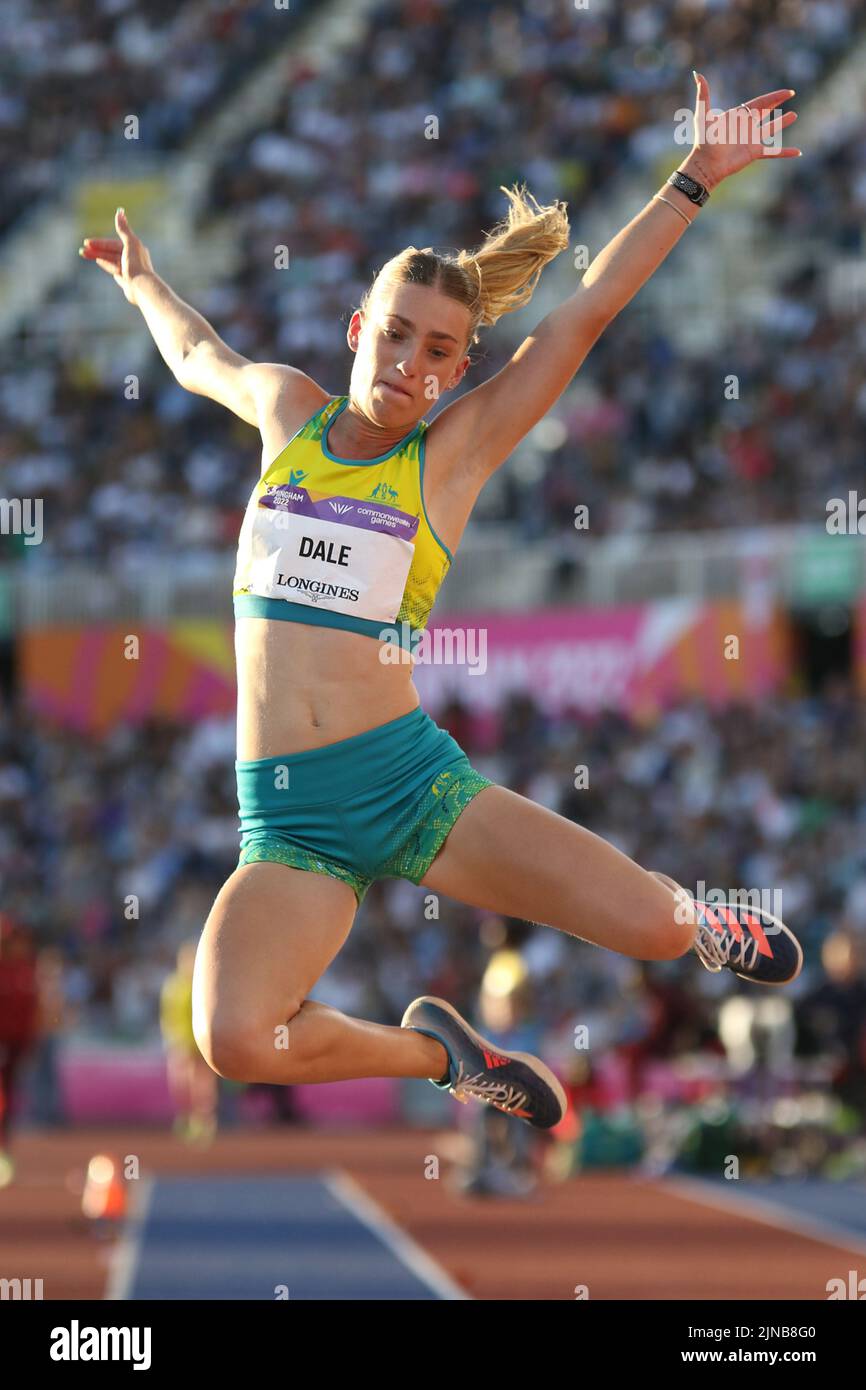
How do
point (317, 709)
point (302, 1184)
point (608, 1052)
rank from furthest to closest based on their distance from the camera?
point (608, 1052) → point (302, 1184) → point (317, 709)

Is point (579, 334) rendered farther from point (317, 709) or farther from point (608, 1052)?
point (608, 1052)

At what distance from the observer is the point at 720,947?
5.59 metres

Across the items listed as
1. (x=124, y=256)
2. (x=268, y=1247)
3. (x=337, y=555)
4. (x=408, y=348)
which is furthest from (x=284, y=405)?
(x=268, y=1247)

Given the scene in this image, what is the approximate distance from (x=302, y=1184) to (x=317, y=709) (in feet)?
27.6

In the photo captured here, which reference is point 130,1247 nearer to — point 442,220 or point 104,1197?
point 104,1197

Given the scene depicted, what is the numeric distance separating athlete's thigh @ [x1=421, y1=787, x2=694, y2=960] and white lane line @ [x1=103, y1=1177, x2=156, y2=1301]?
2.39m

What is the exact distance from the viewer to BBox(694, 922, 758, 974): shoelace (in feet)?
18.1

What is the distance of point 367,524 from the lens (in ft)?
17.2

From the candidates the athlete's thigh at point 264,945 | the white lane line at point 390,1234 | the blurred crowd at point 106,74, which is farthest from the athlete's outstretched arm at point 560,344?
the blurred crowd at point 106,74

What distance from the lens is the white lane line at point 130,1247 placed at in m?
8.36

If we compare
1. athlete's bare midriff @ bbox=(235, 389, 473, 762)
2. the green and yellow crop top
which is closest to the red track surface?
athlete's bare midriff @ bbox=(235, 389, 473, 762)

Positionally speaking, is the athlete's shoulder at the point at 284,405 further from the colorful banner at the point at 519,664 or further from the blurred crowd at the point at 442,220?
the blurred crowd at the point at 442,220

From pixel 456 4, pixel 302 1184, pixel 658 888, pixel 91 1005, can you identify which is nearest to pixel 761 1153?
pixel 302 1184

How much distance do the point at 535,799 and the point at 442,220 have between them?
20.4 feet
